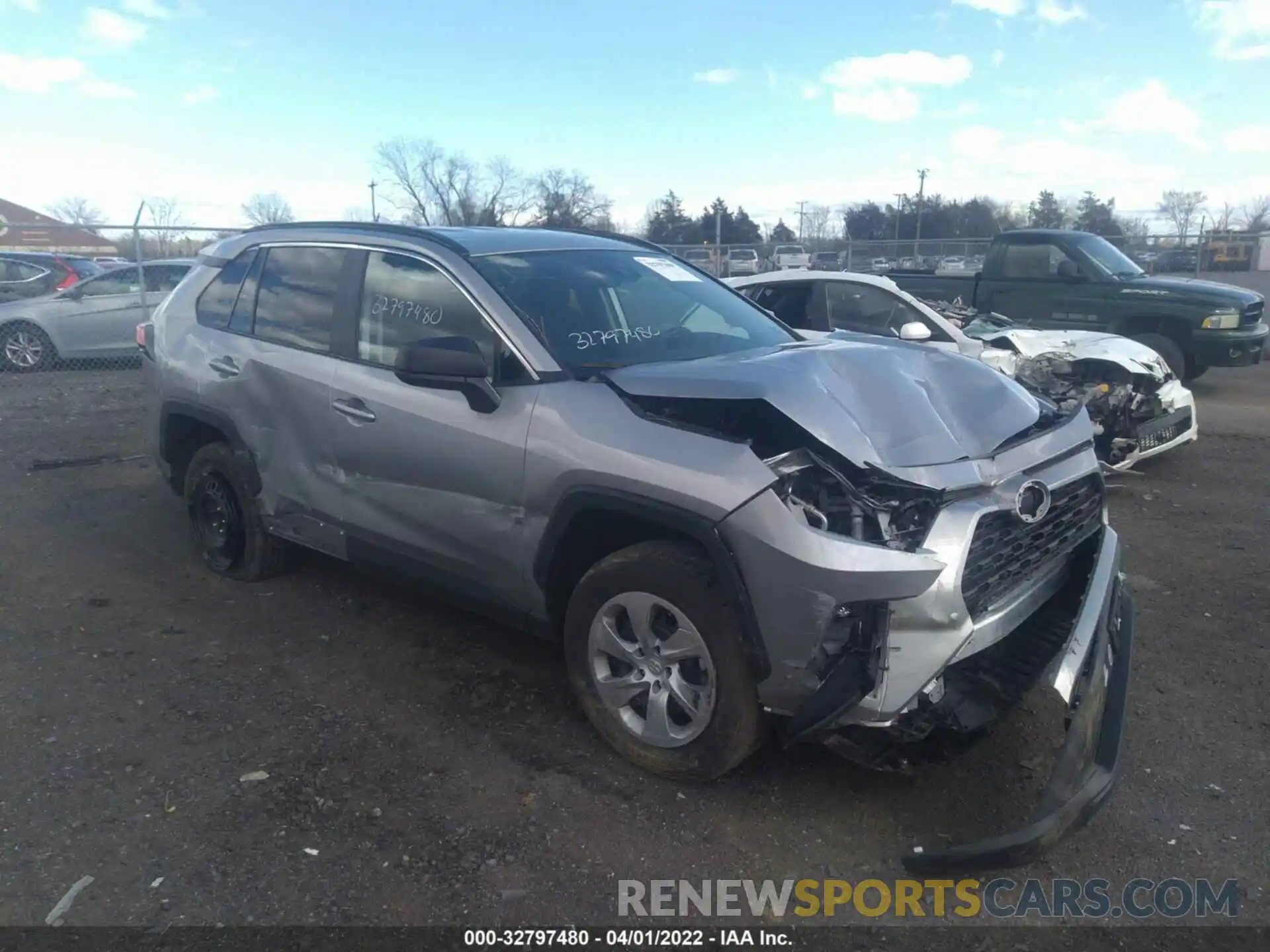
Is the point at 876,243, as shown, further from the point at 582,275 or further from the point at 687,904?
→ the point at 687,904

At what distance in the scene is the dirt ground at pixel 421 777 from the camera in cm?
293

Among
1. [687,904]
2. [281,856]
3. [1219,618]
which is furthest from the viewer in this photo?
[1219,618]

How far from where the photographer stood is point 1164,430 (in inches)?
294

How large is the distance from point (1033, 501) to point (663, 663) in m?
1.35

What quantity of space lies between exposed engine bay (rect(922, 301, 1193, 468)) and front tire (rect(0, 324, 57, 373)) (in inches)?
464

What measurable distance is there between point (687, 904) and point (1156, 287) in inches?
422

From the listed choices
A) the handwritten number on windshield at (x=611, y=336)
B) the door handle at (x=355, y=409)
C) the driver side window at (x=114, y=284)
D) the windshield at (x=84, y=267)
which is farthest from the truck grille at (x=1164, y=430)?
the windshield at (x=84, y=267)

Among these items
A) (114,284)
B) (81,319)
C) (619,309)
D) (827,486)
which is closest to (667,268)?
(619,309)

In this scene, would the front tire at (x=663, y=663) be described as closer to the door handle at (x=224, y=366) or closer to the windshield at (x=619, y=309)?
the windshield at (x=619, y=309)

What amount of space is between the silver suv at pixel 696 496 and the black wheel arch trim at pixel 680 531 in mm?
11

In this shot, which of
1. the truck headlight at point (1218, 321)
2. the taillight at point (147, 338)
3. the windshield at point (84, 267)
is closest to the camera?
the taillight at point (147, 338)

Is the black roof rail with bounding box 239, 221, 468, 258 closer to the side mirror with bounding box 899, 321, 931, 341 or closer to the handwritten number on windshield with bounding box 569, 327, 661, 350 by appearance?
the handwritten number on windshield with bounding box 569, 327, 661, 350

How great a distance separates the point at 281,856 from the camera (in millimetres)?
3041

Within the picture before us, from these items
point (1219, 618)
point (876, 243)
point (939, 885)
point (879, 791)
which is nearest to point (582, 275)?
point (879, 791)
